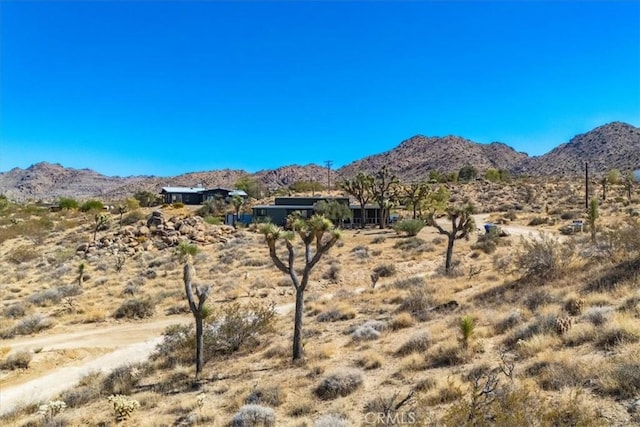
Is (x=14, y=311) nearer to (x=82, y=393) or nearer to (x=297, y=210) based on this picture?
(x=82, y=393)

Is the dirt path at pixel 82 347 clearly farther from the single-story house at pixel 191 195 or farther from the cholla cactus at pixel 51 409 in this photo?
the single-story house at pixel 191 195

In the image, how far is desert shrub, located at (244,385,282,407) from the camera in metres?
9.29

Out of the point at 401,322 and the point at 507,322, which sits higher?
the point at 507,322

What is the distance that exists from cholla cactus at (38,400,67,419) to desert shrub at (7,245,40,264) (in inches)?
1256

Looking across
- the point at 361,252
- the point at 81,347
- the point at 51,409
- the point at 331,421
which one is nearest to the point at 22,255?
the point at 81,347

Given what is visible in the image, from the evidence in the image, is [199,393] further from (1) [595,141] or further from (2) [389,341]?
(1) [595,141]

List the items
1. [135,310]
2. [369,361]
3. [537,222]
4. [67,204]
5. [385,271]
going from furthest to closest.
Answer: [67,204] < [537,222] < [385,271] < [135,310] < [369,361]

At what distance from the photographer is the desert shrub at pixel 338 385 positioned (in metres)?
9.30

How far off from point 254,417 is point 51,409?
5.73 metres

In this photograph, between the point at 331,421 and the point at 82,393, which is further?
the point at 82,393

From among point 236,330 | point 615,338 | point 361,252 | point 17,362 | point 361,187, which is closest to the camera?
point 615,338

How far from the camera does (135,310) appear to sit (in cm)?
2131

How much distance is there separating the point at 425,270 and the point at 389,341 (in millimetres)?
14520

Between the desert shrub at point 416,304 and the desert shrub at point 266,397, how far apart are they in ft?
21.9
